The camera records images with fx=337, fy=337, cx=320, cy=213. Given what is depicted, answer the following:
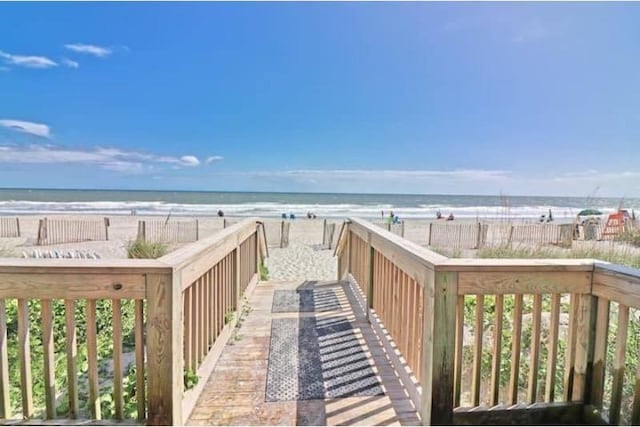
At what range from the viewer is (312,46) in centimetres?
1129

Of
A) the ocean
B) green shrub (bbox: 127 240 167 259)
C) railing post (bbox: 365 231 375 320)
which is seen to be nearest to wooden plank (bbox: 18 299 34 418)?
railing post (bbox: 365 231 375 320)

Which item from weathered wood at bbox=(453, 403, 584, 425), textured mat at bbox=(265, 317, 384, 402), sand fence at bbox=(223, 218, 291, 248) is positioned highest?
weathered wood at bbox=(453, 403, 584, 425)

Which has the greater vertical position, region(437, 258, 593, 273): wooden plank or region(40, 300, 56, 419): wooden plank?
region(437, 258, 593, 273): wooden plank

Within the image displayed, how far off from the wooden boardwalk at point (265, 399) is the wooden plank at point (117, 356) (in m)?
0.38

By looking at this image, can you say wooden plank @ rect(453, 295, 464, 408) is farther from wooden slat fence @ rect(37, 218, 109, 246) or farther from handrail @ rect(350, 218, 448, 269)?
wooden slat fence @ rect(37, 218, 109, 246)

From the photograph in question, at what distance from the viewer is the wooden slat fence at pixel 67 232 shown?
1155cm

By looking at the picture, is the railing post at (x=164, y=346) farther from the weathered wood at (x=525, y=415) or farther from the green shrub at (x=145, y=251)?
the green shrub at (x=145, y=251)

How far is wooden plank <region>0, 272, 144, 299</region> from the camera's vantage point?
1.44 metres

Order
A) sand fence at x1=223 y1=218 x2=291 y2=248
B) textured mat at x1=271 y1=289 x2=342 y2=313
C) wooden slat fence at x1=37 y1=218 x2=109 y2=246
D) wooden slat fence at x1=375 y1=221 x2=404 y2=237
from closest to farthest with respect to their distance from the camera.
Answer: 1. textured mat at x1=271 y1=289 x2=342 y2=313
2. wooden slat fence at x1=37 y1=218 x2=109 y2=246
3. sand fence at x1=223 y1=218 x2=291 y2=248
4. wooden slat fence at x1=375 y1=221 x2=404 y2=237

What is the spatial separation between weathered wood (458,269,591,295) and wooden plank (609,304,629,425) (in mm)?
177

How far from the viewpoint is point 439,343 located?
5.19ft

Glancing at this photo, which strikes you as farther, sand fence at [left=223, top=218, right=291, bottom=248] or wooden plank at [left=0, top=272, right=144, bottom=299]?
sand fence at [left=223, top=218, right=291, bottom=248]

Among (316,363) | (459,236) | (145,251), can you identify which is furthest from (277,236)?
(316,363)

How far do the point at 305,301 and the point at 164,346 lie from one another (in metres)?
2.71
